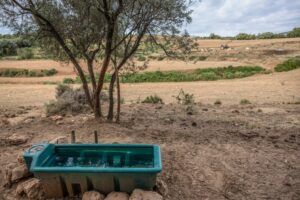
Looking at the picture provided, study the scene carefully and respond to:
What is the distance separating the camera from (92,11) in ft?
26.9

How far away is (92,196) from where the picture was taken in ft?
16.1

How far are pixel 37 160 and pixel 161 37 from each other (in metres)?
4.94

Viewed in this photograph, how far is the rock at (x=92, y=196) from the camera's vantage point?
4875 mm

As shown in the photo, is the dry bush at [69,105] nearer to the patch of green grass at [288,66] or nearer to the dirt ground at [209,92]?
the dirt ground at [209,92]

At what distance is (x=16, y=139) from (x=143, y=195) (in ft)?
13.3

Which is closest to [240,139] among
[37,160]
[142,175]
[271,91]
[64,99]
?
[142,175]

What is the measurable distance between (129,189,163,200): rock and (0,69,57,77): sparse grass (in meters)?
28.4

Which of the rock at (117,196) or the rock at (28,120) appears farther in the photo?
the rock at (28,120)

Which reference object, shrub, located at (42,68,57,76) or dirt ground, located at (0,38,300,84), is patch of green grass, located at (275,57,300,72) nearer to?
dirt ground, located at (0,38,300,84)

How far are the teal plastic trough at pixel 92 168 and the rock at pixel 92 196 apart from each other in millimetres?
86

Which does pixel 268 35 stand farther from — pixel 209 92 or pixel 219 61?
pixel 209 92

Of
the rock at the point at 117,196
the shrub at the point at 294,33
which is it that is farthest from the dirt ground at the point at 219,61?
the rock at the point at 117,196

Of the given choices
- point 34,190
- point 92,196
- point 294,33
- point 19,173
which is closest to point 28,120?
point 19,173

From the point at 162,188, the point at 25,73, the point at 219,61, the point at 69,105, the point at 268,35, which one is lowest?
the point at 162,188
